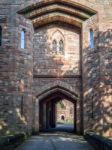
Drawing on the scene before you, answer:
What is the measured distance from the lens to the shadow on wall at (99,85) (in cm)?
1645

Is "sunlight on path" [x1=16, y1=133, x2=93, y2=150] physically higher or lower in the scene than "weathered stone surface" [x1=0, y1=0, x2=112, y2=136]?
lower

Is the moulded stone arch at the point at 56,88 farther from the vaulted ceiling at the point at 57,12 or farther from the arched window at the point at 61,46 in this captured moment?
the vaulted ceiling at the point at 57,12

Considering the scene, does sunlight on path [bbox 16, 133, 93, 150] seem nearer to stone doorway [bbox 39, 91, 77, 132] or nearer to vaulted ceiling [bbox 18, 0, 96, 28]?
stone doorway [bbox 39, 91, 77, 132]

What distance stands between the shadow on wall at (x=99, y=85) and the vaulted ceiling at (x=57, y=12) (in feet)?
4.54

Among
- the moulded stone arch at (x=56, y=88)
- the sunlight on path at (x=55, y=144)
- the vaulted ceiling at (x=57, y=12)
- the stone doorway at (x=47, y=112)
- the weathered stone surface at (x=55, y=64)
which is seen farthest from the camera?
the stone doorway at (x=47, y=112)

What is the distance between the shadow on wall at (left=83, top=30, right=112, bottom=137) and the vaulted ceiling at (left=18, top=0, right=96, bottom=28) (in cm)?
138

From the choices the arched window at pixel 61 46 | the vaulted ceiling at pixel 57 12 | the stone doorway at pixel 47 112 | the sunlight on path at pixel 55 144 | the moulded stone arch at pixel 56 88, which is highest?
the vaulted ceiling at pixel 57 12

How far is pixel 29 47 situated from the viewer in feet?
57.3

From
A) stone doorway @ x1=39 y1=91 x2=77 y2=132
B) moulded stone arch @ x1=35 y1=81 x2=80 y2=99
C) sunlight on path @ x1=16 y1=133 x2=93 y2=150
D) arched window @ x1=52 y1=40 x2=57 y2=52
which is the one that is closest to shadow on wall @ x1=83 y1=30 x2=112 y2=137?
moulded stone arch @ x1=35 y1=81 x2=80 y2=99

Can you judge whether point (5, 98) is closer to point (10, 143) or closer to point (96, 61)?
point (96, 61)

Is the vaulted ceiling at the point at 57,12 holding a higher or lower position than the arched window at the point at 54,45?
higher

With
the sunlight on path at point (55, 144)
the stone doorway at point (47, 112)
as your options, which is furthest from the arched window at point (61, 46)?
the sunlight on path at point (55, 144)

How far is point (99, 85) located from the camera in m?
16.8

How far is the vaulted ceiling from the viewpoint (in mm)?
17234
